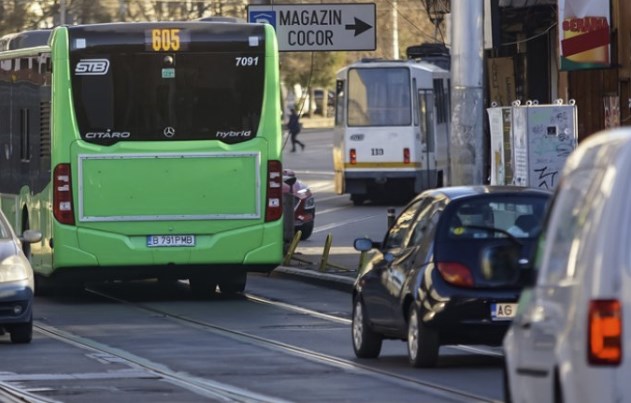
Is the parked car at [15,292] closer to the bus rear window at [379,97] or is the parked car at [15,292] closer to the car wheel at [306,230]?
the car wheel at [306,230]

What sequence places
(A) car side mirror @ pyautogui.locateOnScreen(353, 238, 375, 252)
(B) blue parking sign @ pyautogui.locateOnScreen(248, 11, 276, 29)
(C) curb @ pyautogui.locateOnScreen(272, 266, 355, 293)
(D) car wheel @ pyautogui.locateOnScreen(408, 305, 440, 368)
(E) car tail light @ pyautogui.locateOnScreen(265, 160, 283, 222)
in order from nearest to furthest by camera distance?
1. (D) car wheel @ pyautogui.locateOnScreen(408, 305, 440, 368)
2. (A) car side mirror @ pyautogui.locateOnScreen(353, 238, 375, 252)
3. (E) car tail light @ pyautogui.locateOnScreen(265, 160, 283, 222)
4. (C) curb @ pyautogui.locateOnScreen(272, 266, 355, 293)
5. (B) blue parking sign @ pyautogui.locateOnScreen(248, 11, 276, 29)

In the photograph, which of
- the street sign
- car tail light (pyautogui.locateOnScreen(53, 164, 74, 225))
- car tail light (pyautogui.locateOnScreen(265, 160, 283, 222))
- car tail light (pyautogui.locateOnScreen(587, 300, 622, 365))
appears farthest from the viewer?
the street sign

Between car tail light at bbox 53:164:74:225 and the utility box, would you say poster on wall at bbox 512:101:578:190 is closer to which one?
the utility box

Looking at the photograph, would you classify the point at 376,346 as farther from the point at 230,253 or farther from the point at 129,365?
the point at 230,253

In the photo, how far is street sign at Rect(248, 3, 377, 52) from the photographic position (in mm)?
24344

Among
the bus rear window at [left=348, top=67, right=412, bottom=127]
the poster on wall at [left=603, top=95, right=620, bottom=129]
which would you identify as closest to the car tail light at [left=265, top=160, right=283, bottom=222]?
the poster on wall at [left=603, top=95, right=620, bottom=129]

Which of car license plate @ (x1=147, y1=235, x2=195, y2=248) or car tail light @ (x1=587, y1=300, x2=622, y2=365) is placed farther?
car license plate @ (x1=147, y1=235, x2=195, y2=248)

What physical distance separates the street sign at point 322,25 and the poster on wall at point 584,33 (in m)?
2.55

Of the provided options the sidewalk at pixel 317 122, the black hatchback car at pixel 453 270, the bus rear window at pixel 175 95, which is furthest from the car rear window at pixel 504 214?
the sidewalk at pixel 317 122

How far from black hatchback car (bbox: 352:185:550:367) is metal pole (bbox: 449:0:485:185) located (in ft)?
18.9

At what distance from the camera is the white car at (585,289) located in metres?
6.88

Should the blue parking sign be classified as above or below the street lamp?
below

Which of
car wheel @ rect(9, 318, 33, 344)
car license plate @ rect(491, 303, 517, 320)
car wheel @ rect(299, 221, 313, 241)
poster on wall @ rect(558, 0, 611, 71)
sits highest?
poster on wall @ rect(558, 0, 611, 71)

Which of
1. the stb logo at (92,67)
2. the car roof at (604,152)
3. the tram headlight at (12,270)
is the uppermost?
the stb logo at (92,67)
